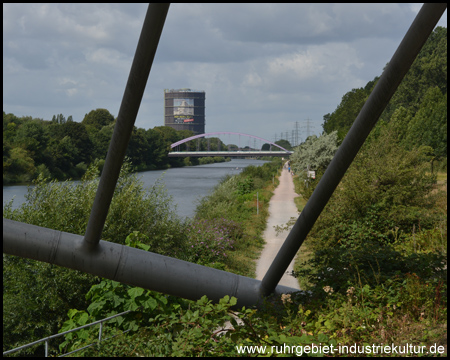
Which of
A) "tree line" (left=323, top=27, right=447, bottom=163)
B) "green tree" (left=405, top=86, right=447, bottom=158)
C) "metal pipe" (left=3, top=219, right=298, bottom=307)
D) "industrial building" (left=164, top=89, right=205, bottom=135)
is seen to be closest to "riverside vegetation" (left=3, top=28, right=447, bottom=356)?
"metal pipe" (left=3, top=219, right=298, bottom=307)

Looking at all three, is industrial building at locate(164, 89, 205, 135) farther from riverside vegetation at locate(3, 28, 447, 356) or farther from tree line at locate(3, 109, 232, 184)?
riverside vegetation at locate(3, 28, 447, 356)

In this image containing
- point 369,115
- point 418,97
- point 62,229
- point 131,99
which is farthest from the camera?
point 418,97

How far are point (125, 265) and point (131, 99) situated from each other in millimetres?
1657

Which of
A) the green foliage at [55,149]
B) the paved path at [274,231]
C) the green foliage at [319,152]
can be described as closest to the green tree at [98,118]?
the green foliage at [55,149]

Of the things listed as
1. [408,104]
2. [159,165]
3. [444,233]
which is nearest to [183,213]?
[444,233]

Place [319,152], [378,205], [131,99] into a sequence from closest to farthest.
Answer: [131,99]
[378,205]
[319,152]

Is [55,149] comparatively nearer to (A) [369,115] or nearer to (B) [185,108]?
(A) [369,115]

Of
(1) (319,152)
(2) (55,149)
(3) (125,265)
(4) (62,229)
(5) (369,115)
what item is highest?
(2) (55,149)

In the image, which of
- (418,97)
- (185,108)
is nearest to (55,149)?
(418,97)

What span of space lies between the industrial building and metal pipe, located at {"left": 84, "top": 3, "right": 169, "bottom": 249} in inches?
6850

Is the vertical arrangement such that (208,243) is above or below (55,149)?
below

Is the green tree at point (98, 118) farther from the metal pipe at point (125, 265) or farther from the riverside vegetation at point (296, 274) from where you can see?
the metal pipe at point (125, 265)

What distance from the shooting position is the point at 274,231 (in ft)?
57.4

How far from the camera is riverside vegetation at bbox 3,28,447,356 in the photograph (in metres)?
3.59
